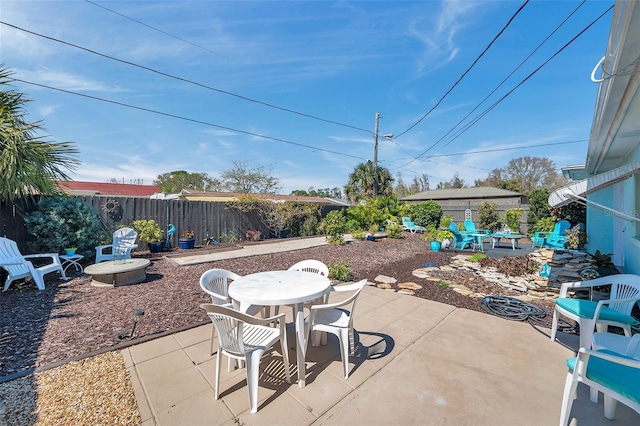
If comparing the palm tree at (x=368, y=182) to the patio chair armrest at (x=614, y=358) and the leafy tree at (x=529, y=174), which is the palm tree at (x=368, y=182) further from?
the patio chair armrest at (x=614, y=358)

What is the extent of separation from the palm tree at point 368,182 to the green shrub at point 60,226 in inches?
572

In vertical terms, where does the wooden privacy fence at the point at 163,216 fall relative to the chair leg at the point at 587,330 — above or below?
above

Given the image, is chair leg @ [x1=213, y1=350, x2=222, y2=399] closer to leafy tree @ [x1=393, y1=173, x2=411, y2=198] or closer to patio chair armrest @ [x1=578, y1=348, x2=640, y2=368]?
patio chair armrest @ [x1=578, y1=348, x2=640, y2=368]

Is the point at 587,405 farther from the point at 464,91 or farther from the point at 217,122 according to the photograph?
the point at 217,122

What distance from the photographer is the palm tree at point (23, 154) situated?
439cm

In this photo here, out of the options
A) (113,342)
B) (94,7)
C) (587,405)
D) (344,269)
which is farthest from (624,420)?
(94,7)


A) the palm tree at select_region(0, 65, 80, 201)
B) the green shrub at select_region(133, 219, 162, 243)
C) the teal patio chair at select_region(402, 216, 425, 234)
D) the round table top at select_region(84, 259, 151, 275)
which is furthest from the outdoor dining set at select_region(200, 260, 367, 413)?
the teal patio chair at select_region(402, 216, 425, 234)

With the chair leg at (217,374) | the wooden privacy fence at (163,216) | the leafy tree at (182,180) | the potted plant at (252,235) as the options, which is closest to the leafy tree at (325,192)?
the leafy tree at (182,180)

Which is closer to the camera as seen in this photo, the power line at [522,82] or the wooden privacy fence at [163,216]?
the power line at [522,82]

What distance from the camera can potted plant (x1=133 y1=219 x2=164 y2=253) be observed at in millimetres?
7770

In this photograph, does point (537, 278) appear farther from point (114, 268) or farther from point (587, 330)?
point (114, 268)

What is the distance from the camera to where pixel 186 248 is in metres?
8.59

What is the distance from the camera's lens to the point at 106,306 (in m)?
3.65

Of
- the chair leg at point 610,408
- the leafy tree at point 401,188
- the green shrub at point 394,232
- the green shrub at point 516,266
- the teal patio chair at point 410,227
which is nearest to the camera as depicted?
the chair leg at point 610,408
